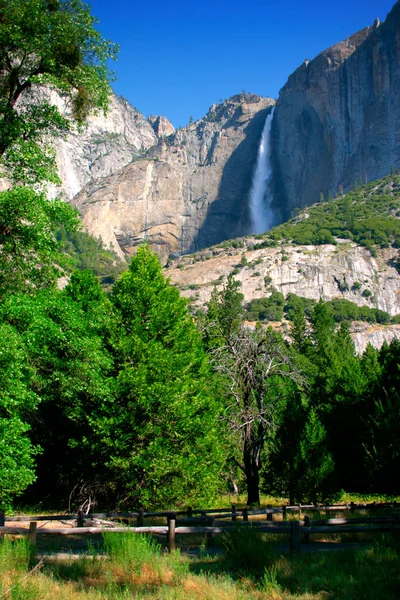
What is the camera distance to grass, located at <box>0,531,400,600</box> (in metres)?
7.78

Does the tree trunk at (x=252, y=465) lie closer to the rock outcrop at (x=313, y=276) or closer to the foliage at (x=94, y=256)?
the rock outcrop at (x=313, y=276)

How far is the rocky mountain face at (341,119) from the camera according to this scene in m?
158

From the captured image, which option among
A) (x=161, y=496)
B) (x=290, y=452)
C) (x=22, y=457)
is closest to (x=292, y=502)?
(x=290, y=452)

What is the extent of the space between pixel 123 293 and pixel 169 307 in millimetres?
2008

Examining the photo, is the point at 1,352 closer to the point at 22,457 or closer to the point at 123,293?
the point at 22,457

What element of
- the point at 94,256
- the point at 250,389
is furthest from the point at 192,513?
the point at 94,256

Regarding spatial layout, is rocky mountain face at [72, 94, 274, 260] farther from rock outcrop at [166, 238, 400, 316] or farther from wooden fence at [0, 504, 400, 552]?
wooden fence at [0, 504, 400, 552]

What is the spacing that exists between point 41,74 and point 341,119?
555 feet

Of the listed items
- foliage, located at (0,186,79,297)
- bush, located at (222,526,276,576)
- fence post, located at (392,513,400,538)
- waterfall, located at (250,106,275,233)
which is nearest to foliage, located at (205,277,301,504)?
fence post, located at (392,513,400,538)

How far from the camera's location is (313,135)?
176 m

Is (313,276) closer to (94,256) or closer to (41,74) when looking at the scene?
(94,256)

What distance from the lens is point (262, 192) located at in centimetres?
19150

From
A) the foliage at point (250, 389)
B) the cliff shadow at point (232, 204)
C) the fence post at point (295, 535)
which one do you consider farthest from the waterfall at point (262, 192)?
the fence post at point (295, 535)

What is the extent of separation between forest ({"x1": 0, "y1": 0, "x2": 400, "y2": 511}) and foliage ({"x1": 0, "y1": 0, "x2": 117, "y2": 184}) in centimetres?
4
